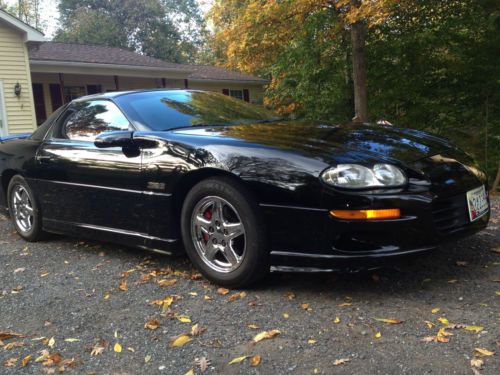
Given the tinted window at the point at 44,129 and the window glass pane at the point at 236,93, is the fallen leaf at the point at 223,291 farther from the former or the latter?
the window glass pane at the point at 236,93

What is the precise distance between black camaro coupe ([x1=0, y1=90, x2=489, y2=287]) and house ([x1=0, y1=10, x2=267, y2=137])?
10337 mm

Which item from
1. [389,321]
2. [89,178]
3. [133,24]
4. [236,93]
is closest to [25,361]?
[89,178]

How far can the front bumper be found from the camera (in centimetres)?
285

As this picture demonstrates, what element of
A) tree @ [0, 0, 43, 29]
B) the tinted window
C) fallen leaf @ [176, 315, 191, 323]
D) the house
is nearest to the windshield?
the tinted window

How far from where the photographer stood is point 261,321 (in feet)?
9.39

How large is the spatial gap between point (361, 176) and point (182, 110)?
5.92ft

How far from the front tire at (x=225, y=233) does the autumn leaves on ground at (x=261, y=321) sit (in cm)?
15

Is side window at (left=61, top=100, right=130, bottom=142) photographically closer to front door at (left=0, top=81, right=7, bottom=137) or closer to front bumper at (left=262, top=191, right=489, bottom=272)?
front bumper at (left=262, top=191, right=489, bottom=272)

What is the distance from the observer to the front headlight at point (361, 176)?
2875mm

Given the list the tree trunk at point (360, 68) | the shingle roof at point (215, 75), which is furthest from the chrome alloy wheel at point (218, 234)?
the shingle roof at point (215, 75)

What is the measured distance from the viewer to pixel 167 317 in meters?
3.03

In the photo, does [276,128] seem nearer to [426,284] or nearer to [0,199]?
[426,284]

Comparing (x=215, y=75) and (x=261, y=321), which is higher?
(x=215, y=75)

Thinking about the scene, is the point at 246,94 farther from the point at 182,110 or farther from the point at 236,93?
the point at 182,110
